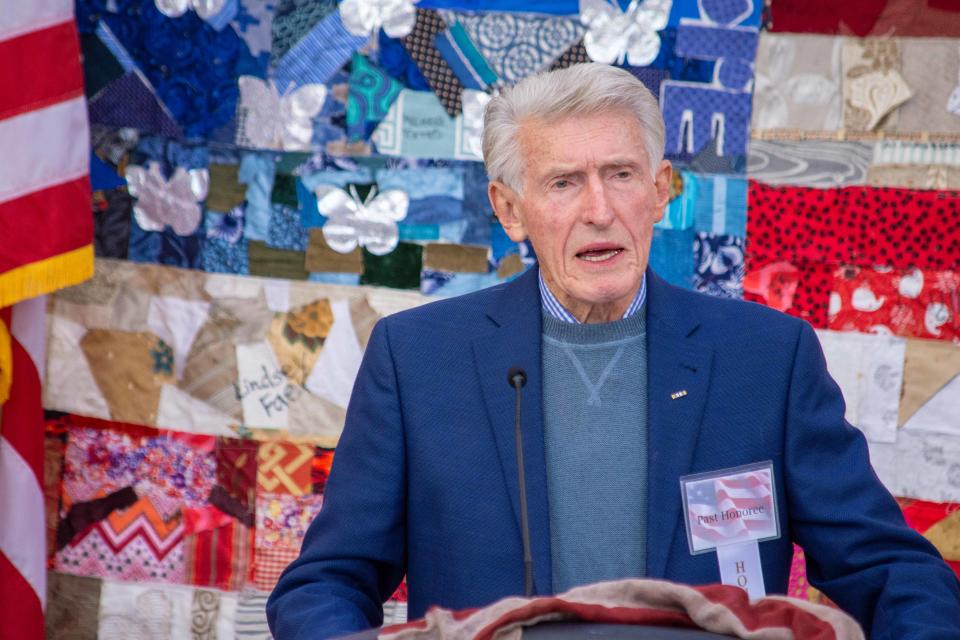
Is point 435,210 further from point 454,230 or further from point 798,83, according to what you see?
point 798,83

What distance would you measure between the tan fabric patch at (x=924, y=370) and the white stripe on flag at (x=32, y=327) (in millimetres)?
2366

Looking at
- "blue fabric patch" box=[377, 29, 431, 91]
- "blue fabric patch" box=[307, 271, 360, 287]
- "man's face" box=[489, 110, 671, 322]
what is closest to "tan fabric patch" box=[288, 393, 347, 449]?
"blue fabric patch" box=[307, 271, 360, 287]

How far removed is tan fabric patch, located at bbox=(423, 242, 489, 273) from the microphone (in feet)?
4.84

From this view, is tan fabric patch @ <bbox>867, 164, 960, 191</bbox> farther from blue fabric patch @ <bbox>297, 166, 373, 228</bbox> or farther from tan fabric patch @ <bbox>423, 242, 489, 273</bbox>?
blue fabric patch @ <bbox>297, 166, 373, 228</bbox>

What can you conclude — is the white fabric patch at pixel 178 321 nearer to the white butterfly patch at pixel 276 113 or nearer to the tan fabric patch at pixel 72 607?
the white butterfly patch at pixel 276 113

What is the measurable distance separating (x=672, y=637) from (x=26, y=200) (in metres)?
2.40

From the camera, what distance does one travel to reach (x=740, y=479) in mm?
1711

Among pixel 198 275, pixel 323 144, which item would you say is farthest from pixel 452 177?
pixel 198 275

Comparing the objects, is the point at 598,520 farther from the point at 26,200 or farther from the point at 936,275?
the point at 26,200

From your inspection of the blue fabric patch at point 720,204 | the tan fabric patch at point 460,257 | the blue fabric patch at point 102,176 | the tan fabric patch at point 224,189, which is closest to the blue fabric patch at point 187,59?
the tan fabric patch at point 224,189

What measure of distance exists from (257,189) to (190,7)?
0.57 meters

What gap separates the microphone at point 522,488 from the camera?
1629 mm

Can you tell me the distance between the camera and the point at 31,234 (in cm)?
300

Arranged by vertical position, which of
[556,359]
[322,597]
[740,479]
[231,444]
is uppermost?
[556,359]
